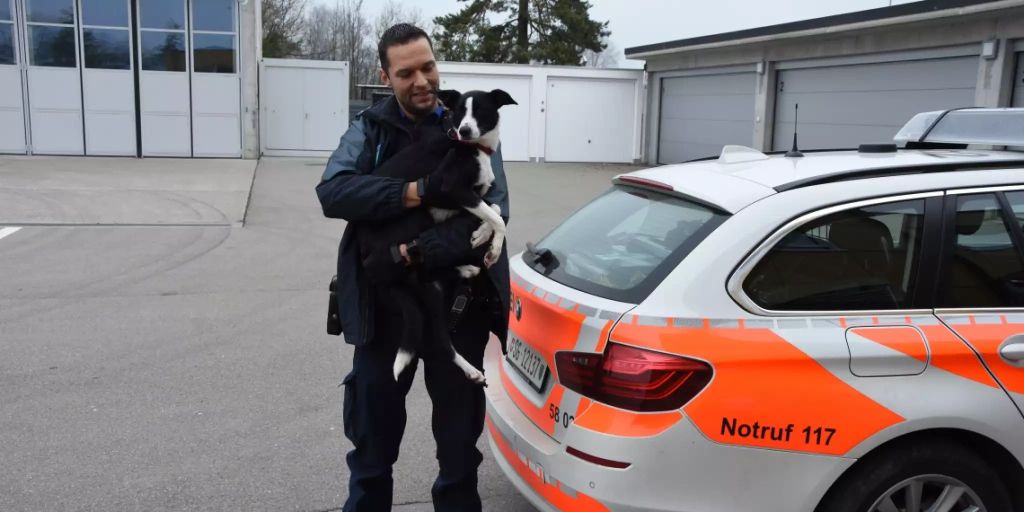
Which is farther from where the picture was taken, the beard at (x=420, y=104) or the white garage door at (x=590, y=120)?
the white garage door at (x=590, y=120)

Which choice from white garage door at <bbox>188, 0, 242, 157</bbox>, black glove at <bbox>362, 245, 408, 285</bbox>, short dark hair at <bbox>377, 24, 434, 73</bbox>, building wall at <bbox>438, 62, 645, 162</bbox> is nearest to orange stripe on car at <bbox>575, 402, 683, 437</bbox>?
black glove at <bbox>362, 245, 408, 285</bbox>

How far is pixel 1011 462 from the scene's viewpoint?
8.95 feet

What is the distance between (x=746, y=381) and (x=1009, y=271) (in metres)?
1.15

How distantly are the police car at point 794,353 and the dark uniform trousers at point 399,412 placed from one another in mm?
225

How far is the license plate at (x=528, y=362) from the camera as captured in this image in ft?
9.64

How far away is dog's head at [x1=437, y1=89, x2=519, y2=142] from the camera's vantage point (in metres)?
2.51

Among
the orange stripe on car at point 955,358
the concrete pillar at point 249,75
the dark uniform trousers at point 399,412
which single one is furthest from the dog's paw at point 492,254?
the concrete pillar at point 249,75

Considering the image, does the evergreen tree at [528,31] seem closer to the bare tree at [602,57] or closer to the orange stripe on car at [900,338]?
the bare tree at [602,57]

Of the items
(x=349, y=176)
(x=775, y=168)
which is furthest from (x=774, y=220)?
(x=349, y=176)

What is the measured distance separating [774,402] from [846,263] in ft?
2.01

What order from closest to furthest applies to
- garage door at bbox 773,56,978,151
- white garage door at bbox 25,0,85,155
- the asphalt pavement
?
the asphalt pavement
garage door at bbox 773,56,978,151
white garage door at bbox 25,0,85,155

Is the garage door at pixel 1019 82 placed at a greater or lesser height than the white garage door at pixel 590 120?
greater

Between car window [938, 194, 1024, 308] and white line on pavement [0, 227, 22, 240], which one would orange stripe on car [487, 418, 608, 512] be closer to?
car window [938, 194, 1024, 308]

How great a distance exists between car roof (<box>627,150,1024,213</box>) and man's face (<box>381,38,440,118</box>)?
1043 millimetres
